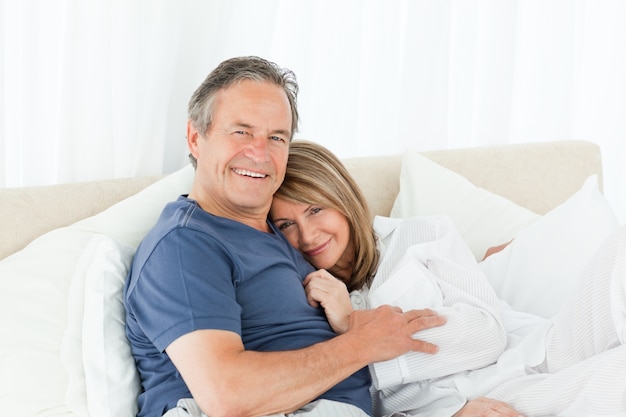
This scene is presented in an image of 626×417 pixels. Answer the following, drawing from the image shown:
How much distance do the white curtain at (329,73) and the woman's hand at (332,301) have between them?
70cm

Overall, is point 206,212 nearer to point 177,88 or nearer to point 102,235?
point 102,235

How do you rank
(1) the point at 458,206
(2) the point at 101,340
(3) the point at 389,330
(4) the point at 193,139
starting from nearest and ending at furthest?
(2) the point at 101,340, (3) the point at 389,330, (4) the point at 193,139, (1) the point at 458,206

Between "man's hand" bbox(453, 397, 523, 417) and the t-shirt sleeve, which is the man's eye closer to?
the t-shirt sleeve

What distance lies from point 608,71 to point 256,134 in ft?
6.53

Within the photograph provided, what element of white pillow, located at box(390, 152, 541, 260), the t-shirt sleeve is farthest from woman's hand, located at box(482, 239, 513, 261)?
the t-shirt sleeve

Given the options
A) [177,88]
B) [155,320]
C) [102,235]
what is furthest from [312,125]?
[155,320]

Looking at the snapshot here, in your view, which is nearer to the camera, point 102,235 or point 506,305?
point 102,235

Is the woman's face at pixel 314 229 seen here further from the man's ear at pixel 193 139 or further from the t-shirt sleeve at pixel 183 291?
the t-shirt sleeve at pixel 183 291

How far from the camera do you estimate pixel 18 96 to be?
82.4 inches

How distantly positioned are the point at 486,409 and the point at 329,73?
1.32 metres

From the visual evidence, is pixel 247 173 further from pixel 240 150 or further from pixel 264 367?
pixel 264 367

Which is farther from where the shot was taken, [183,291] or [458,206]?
[458,206]

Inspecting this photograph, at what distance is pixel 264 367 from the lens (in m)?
1.51

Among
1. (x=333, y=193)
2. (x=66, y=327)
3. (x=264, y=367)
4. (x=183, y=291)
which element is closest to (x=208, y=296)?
(x=183, y=291)
